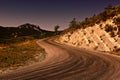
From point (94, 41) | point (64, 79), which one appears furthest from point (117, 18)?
point (64, 79)

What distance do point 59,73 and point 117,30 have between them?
2342 centimetres

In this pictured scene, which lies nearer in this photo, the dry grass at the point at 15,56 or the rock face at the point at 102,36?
the dry grass at the point at 15,56

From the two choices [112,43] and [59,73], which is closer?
[59,73]

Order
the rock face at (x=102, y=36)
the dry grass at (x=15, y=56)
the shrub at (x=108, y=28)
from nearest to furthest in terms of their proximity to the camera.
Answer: the dry grass at (x=15, y=56) → the rock face at (x=102, y=36) → the shrub at (x=108, y=28)

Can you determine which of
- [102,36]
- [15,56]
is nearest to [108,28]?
[102,36]

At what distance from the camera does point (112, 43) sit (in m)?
33.1

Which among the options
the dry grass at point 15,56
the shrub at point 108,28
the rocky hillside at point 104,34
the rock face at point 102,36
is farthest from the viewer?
the shrub at point 108,28

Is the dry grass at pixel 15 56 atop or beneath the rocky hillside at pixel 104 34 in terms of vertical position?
beneath

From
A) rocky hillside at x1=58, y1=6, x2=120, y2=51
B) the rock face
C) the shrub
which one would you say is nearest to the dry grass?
the rock face

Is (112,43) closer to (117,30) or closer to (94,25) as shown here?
(117,30)

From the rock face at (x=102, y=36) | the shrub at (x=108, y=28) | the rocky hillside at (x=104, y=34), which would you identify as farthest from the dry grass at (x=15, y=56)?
the shrub at (x=108, y=28)

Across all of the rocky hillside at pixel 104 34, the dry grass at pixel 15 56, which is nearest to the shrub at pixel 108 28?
the rocky hillside at pixel 104 34

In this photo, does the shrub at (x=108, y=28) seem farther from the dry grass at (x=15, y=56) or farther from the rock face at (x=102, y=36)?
the dry grass at (x=15, y=56)

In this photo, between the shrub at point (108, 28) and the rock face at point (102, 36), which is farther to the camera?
the shrub at point (108, 28)
